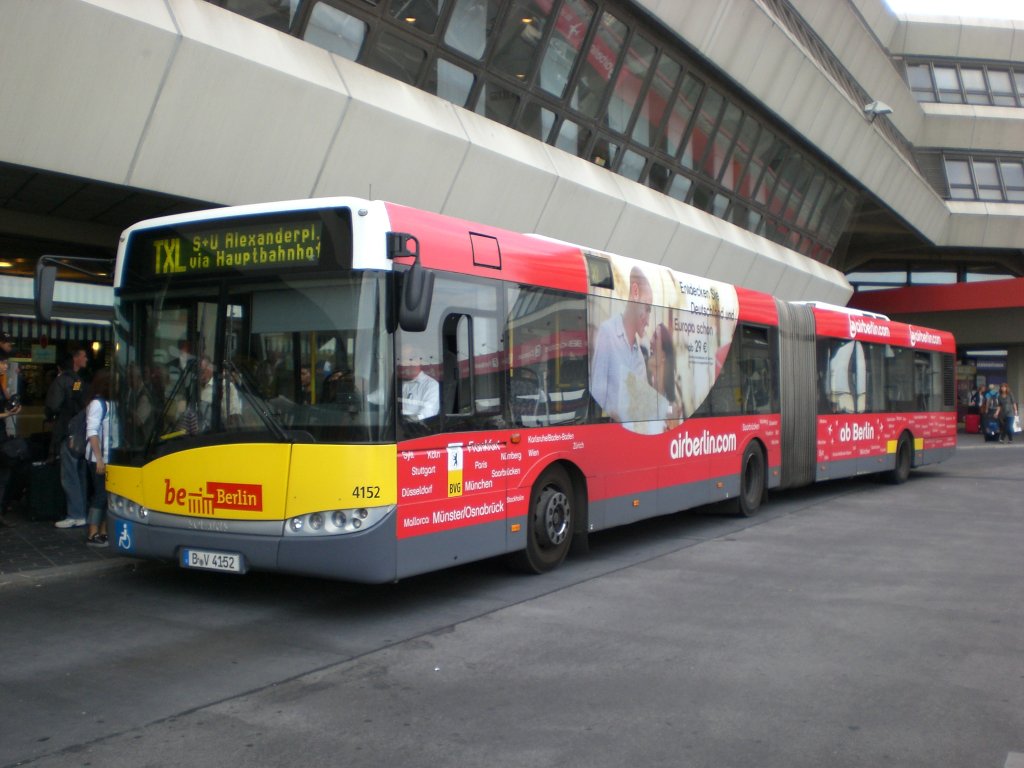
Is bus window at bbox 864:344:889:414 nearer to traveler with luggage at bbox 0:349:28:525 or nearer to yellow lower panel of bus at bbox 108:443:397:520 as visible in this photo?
yellow lower panel of bus at bbox 108:443:397:520

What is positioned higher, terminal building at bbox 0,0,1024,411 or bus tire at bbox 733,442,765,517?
terminal building at bbox 0,0,1024,411

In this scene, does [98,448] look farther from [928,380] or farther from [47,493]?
[928,380]

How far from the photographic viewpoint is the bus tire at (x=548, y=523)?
28.8 feet

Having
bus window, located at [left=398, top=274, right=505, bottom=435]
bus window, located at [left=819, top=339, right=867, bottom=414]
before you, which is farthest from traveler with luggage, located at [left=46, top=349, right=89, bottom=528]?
bus window, located at [left=819, top=339, right=867, bottom=414]

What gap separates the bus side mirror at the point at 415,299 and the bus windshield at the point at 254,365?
0.30 meters

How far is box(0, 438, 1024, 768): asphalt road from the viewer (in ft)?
15.6

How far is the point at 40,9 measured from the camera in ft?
30.2

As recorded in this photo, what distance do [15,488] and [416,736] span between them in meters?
9.04

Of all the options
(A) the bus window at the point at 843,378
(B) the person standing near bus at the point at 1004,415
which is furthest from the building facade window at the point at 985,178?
(A) the bus window at the point at 843,378

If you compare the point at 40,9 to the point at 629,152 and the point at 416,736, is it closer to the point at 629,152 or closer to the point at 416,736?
the point at 416,736

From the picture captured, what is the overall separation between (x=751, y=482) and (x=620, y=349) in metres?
4.21

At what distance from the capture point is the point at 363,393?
6961 millimetres

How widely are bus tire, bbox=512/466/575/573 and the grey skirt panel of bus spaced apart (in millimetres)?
5976

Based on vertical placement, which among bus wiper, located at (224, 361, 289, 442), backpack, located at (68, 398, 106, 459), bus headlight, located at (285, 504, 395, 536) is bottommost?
bus headlight, located at (285, 504, 395, 536)
